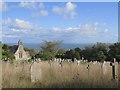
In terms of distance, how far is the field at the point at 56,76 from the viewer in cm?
912

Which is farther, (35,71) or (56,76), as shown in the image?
(56,76)

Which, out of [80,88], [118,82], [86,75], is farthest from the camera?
[86,75]

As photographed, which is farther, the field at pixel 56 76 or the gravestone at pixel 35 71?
the gravestone at pixel 35 71

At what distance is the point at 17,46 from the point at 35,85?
138ft

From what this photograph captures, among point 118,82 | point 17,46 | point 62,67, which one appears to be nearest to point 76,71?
point 62,67

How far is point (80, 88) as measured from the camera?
8.83 m

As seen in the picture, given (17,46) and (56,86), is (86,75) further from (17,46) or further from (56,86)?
(17,46)

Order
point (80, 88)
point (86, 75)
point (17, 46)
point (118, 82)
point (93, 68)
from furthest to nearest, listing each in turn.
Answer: point (17, 46)
point (93, 68)
point (86, 75)
point (118, 82)
point (80, 88)

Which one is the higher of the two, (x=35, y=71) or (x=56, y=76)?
(x=35, y=71)

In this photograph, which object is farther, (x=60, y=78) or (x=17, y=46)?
(x=17, y=46)

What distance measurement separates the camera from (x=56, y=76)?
33.7 feet

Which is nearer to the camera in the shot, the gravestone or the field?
the field

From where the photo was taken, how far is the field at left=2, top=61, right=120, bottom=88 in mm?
9125

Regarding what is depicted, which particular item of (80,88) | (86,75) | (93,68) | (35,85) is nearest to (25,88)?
(35,85)
